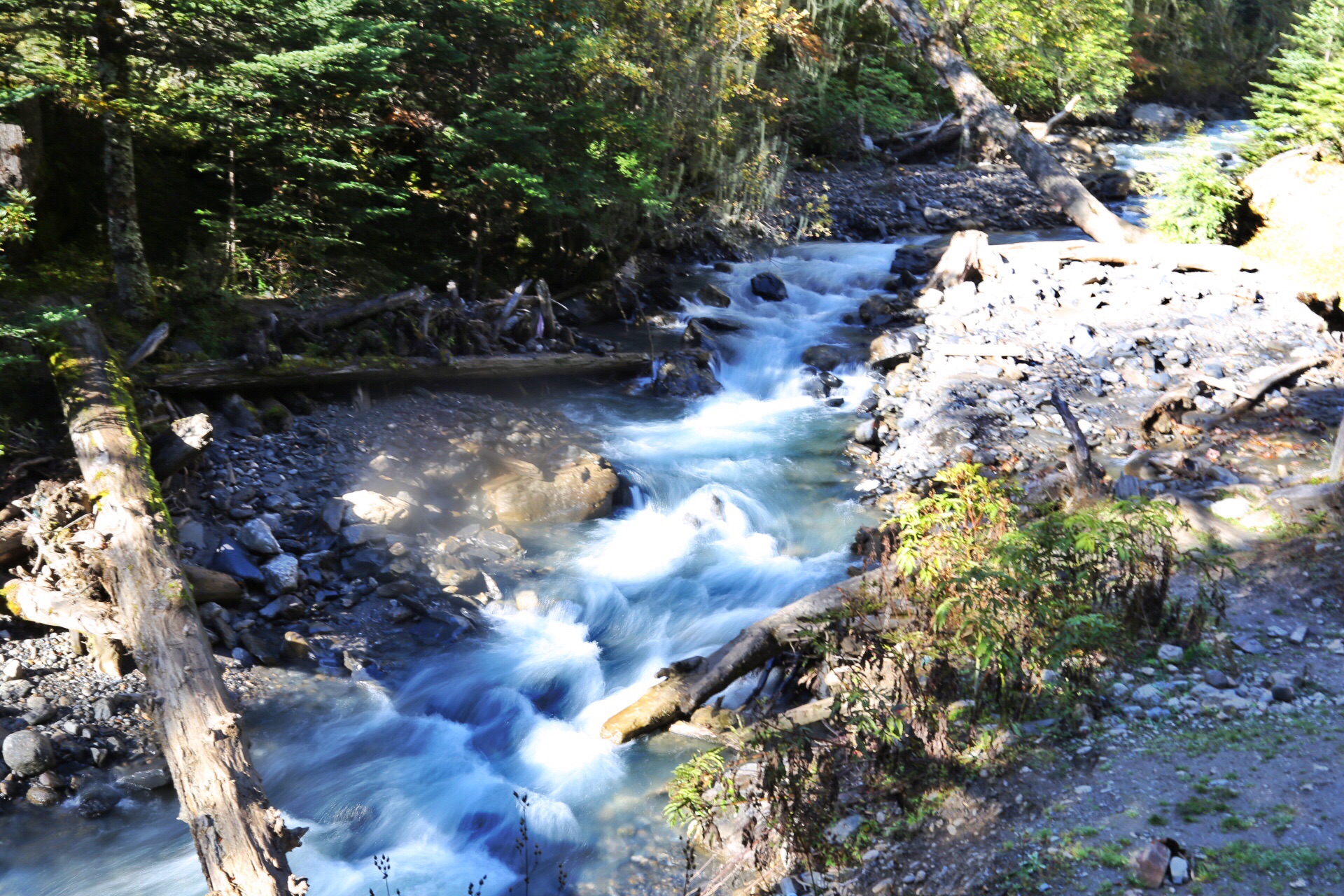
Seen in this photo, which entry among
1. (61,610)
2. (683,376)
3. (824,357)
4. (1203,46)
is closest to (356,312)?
(683,376)

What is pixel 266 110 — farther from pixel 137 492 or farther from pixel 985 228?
pixel 985 228

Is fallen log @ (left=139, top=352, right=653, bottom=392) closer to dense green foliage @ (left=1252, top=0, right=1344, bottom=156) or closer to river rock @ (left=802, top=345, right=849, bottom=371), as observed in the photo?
river rock @ (left=802, top=345, right=849, bottom=371)

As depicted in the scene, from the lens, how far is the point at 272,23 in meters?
8.84

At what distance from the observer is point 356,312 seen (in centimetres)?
1054

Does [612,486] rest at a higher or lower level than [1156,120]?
lower

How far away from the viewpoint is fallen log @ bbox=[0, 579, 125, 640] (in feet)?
20.0

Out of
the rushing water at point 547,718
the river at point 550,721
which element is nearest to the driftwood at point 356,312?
the river at point 550,721

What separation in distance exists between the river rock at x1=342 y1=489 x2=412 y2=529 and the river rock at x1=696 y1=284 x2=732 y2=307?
8.34 m

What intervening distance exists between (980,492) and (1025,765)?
2.29 meters

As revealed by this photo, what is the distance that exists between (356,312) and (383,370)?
0.87 m

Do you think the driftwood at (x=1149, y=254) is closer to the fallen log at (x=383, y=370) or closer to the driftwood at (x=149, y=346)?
the fallen log at (x=383, y=370)

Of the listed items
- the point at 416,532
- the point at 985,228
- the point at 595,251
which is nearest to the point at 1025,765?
the point at 416,532

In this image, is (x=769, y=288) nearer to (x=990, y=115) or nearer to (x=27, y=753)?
(x=990, y=115)

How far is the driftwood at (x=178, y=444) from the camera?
762 cm
